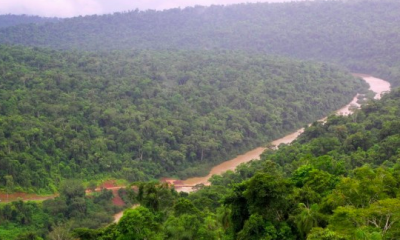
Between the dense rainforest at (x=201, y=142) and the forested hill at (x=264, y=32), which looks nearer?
the dense rainforest at (x=201, y=142)

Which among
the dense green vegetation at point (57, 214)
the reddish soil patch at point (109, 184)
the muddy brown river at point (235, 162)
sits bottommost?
the muddy brown river at point (235, 162)

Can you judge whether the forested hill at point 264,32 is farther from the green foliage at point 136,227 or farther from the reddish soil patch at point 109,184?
the green foliage at point 136,227

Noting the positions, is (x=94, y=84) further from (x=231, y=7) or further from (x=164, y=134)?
(x=231, y=7)

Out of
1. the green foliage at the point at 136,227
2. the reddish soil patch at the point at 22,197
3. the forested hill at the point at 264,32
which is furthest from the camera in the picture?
the forested hill at the point at 264,32

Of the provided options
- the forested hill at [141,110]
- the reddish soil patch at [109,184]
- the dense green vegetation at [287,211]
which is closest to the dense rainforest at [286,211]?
the dense green vegetation at [287,211]

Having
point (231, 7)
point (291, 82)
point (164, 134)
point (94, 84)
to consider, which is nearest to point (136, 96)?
point (94, 84)

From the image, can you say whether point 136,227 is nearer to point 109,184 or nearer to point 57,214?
point 57,214
